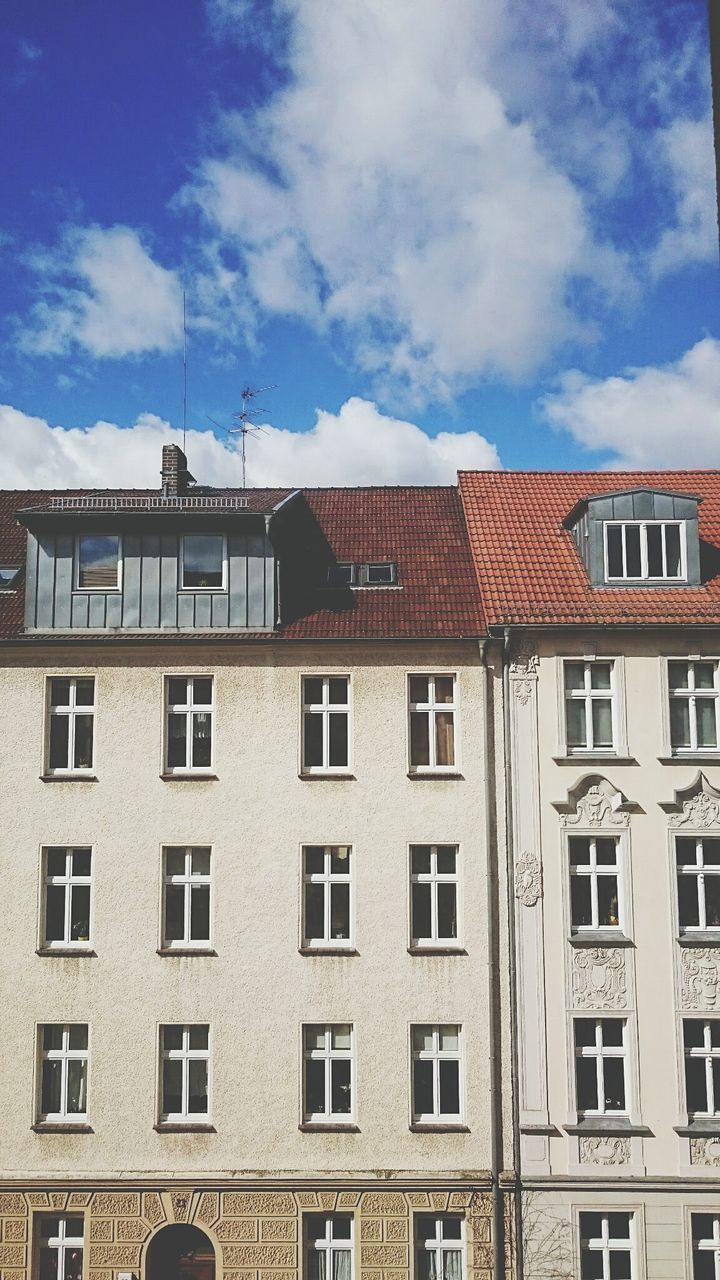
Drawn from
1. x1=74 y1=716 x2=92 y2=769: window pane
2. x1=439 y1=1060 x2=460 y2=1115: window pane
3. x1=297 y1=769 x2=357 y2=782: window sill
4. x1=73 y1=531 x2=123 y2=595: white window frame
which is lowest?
x1=439 y1=1060 x2=460 y2=1115: window pane

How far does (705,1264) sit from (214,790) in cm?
1311

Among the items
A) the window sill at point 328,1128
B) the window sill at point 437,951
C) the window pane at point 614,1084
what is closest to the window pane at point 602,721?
the window sill at point 437,951

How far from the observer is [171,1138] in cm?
2094

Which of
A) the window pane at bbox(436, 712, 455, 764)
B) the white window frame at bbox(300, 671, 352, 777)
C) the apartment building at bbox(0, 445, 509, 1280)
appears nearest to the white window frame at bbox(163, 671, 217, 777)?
the apartment building at bbox(0, 445, 509, 1280)

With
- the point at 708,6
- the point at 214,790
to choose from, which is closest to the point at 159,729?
the point at 214,790

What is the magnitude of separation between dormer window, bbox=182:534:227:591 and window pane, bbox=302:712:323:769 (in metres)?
3.51

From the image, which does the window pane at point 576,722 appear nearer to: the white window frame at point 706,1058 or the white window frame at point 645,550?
the white window frame at point 645,550

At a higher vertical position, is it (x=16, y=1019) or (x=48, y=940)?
(x=48, y=940)

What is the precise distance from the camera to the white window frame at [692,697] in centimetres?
2189

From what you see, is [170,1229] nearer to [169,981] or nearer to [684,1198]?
[169,981]

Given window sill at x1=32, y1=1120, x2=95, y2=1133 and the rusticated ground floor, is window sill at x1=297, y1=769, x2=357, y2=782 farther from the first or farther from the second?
window sill at x1=32, y1=1120, x2=95, y2=1133

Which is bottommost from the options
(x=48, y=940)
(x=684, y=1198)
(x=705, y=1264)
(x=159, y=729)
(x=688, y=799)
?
(x=705, y=1264)

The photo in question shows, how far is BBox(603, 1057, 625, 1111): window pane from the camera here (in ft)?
68.6

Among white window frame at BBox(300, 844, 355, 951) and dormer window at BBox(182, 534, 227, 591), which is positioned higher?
dormer window at BBox(182, 534, 227, 591)
